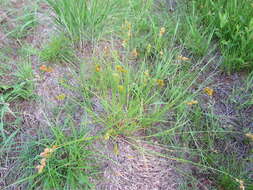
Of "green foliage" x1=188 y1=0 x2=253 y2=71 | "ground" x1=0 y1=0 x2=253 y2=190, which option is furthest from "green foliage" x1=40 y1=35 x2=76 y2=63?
"green foliage" x1=188 y1=0 x2=253 y2=71

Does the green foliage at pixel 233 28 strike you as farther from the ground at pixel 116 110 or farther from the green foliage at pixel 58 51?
the green foliage at pixel 58 51

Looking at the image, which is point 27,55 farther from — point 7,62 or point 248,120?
point 248,120

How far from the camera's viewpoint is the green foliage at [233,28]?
1.62 meters

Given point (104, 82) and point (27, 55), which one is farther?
point (27, 55)

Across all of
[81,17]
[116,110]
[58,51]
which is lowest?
[116,110]

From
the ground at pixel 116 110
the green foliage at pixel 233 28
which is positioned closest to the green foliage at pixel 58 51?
the ground at pixel 116 110

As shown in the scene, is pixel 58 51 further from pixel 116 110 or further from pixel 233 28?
pixel 233 28

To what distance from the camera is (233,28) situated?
170cm

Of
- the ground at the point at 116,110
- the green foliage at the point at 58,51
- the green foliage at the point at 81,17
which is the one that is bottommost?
the ground at the point at 116,110

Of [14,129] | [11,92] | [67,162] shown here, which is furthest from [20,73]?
[67,162]

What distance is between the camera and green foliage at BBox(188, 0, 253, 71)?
1.62 metres

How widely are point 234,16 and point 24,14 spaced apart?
Answer: 150 cm

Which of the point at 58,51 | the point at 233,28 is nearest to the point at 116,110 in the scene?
the point at 58,51

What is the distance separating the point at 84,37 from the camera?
178 cm
